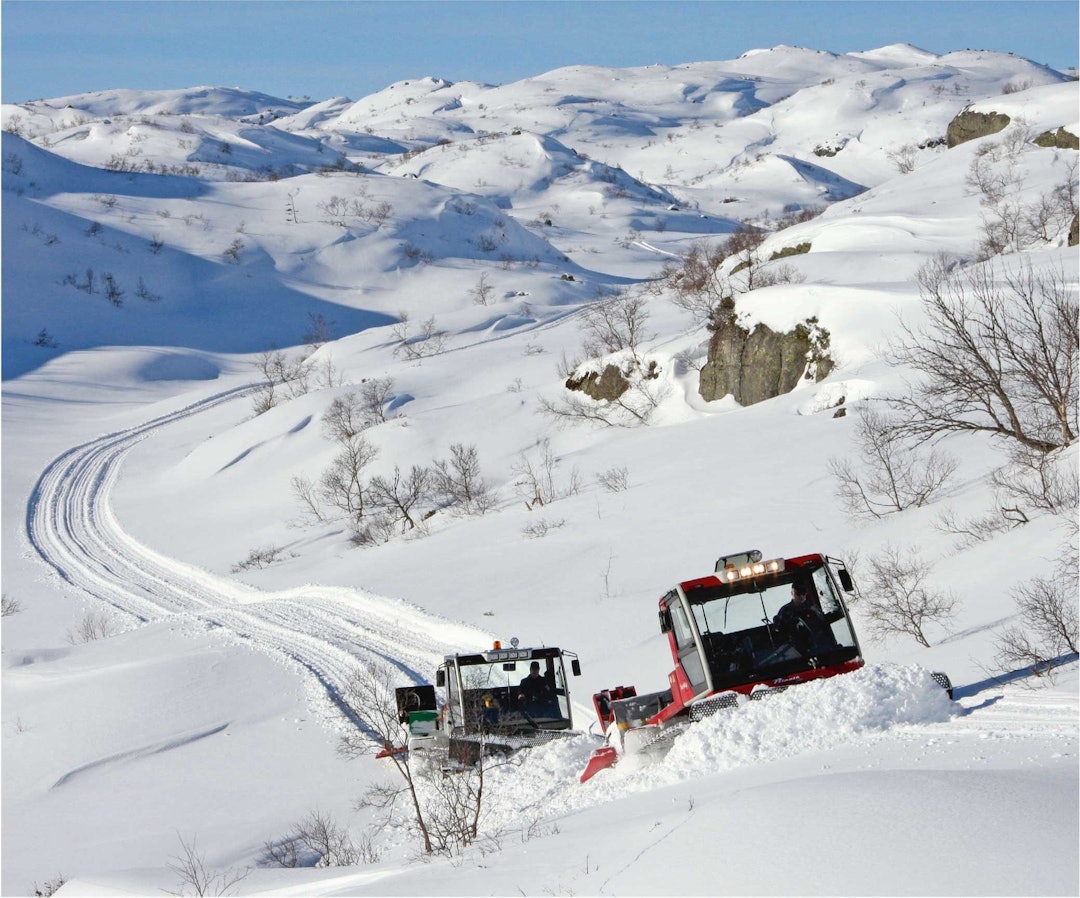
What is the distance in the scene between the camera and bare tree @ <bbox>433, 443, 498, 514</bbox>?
110ft

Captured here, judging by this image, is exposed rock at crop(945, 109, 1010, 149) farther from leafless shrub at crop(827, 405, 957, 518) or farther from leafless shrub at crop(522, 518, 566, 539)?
leafless shrub at crop(522, 518, 566, 539)

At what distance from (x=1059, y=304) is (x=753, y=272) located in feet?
92.0

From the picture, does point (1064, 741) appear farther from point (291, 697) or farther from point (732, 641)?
point (291, 697)

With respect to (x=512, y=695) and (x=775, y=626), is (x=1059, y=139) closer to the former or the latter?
(x=512, y=695)

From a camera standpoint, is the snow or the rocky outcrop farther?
the rocky outcrop

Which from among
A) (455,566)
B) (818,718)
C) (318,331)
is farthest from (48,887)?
(318,331)

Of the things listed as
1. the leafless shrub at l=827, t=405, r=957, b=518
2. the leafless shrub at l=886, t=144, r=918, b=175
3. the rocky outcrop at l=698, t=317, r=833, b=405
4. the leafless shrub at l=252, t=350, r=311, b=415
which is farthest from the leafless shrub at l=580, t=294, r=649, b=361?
the leafless shrub at l=886, t=144, r=918, b=175

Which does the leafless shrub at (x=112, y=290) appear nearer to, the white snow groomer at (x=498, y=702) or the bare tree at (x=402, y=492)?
the bare tree at (x=402, y=492)

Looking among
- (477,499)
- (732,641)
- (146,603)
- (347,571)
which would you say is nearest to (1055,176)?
(477,499)

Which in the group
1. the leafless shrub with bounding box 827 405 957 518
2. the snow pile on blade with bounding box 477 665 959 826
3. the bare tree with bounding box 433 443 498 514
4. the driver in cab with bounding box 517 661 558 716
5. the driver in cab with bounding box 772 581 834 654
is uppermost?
the bare tree with bounding box 433 443 498 514

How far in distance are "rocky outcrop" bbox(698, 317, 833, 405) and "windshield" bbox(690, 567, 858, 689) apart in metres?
25.1

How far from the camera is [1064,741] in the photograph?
7539 mm

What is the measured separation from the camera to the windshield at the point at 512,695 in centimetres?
1342

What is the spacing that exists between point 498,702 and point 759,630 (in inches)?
167
